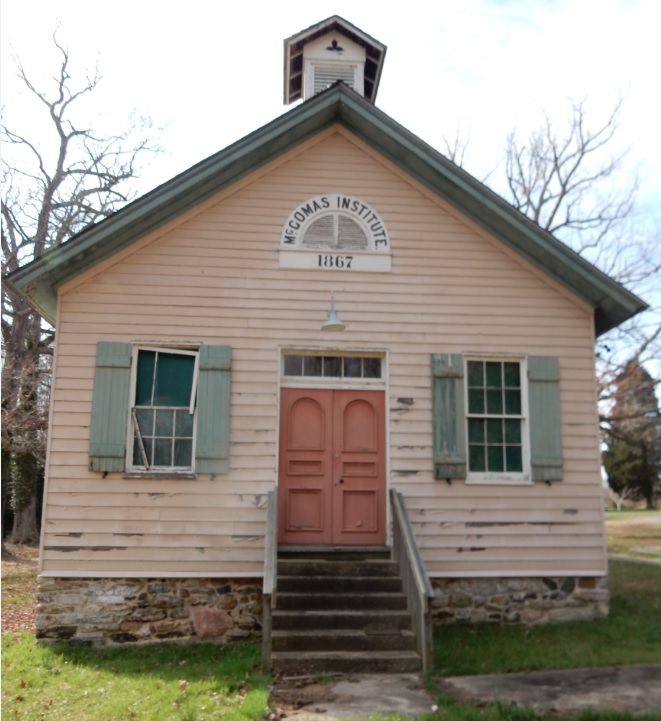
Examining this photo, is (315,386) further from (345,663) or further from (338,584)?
(345,663)

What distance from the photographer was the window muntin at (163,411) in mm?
9586

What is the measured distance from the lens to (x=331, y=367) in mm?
10125

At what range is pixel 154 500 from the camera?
9406mm

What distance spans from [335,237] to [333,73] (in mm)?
3673

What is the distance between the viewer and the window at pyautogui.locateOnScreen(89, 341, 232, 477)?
9438mm

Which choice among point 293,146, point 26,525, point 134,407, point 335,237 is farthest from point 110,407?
point 26,525

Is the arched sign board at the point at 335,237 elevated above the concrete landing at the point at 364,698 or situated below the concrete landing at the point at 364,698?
above

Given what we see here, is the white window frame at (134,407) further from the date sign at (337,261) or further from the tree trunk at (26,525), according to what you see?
the tree trunk at (26,525)

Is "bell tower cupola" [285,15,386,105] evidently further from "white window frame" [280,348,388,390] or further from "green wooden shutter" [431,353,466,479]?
"green wooden shutter" [431,353,466,479]

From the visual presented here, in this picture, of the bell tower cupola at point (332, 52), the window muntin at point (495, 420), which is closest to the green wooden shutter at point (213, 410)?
the window muntin at point (495, 420)

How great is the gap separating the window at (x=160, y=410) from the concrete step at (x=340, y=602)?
1.85 meters

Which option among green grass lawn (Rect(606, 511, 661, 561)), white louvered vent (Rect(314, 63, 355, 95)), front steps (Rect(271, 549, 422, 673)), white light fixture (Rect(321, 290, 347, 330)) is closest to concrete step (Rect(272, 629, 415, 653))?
front steps (Rect(271, 549, 422, 673))

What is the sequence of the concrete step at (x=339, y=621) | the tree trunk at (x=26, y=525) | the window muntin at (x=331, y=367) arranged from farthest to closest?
the tree trunk at (x=26, y=525) < the window muntin at (x=331, y=367) < the concrete step at (x=339, y=621)

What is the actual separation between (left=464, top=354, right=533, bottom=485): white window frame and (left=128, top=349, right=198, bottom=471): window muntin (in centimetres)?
343
